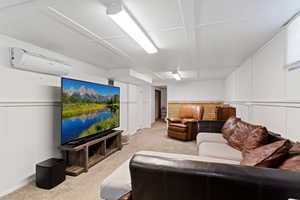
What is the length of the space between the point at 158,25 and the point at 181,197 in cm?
164

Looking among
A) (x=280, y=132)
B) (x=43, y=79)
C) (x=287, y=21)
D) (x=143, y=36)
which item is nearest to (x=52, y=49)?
(x=43, y=79)

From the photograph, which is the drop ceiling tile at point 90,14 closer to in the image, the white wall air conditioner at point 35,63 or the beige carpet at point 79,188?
the white wall air conditioner at point 35,63

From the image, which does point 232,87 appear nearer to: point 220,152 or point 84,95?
point 220,152

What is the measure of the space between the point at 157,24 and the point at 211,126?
99.6 inches

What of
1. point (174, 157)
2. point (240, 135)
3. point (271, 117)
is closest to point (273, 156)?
point (174, 157)

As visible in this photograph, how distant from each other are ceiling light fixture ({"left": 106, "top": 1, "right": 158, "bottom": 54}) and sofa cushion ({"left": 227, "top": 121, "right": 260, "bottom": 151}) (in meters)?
1.85

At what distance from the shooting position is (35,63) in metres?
2.15

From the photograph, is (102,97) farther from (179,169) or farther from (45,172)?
(179,169)

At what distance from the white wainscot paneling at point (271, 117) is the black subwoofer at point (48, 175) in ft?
9.91

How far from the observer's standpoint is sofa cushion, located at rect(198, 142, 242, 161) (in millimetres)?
1896

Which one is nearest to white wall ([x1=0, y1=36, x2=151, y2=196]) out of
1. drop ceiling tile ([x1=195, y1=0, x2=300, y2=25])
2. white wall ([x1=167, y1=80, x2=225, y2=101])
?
drop ceiling tile ([x1=195, y1=0, x2=300, y2=25])

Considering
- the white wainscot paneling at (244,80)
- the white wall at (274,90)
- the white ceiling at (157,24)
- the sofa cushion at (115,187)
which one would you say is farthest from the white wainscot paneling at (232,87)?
the sofa cushion at (115,187)

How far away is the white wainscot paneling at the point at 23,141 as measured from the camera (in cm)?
188

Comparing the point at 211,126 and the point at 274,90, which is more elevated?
the point at 274,90
